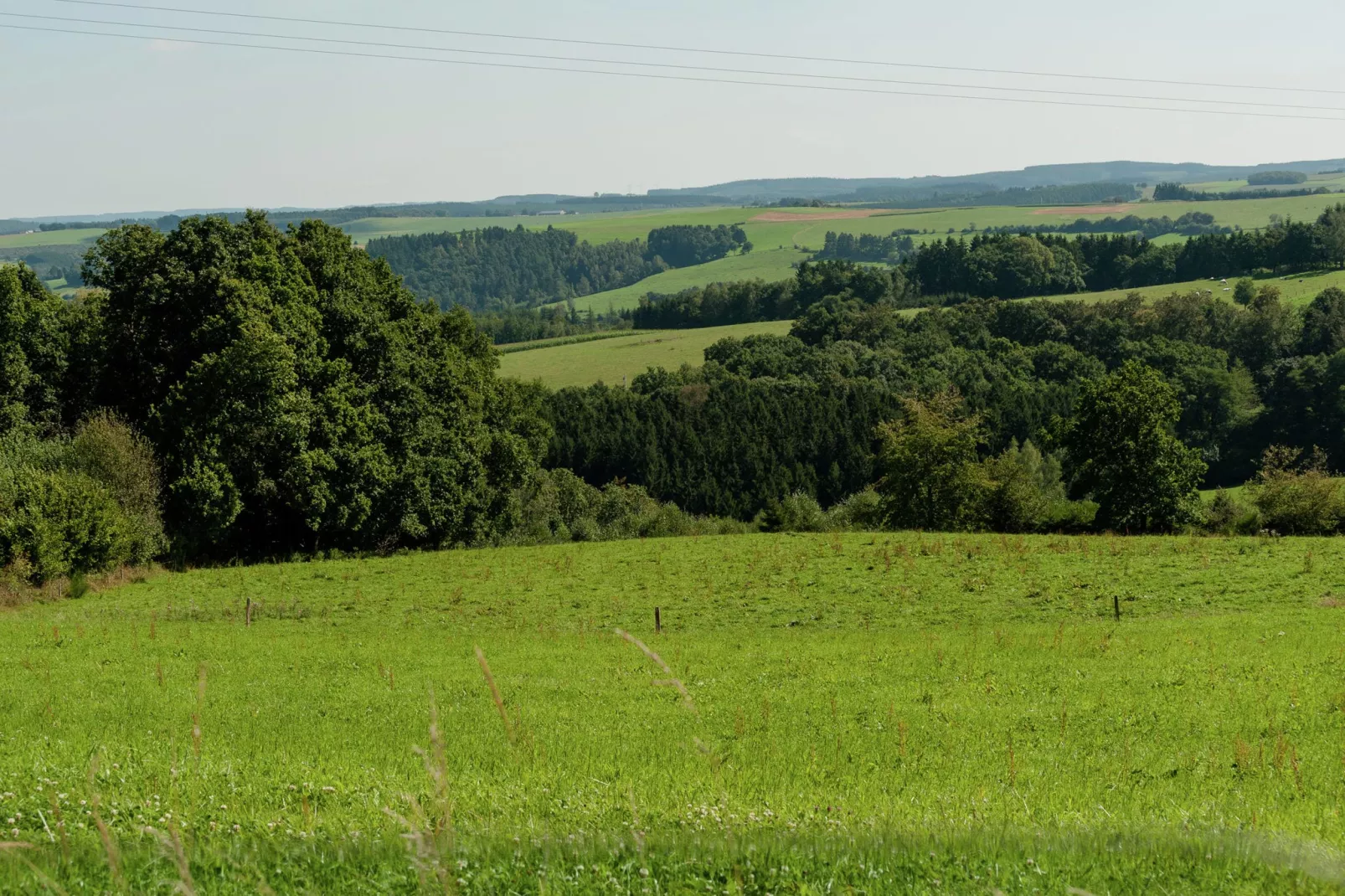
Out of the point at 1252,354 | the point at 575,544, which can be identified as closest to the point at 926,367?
the point at 1252,354

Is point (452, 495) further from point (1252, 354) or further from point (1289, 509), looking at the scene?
point (1252, 354)

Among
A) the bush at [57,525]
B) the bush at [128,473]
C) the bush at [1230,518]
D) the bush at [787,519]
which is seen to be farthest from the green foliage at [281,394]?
the bush at [1230,518]

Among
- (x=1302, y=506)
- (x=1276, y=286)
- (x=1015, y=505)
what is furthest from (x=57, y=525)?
(x=1276, y=286)

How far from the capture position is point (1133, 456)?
53.7 m

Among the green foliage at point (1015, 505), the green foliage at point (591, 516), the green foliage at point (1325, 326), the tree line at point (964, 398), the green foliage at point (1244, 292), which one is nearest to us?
the green foliage at point (1015, 505)

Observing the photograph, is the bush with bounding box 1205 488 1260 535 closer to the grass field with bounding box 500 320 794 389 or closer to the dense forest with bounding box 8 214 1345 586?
the dense forest with bounding box 8 214 1345 586

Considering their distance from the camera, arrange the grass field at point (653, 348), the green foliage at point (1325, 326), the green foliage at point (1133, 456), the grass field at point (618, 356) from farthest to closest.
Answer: the grass field at point (618, 356) → the grass field at point (653, 348) → the green foliage at point (1325, 326) → the green foliage at point (1133, 456)

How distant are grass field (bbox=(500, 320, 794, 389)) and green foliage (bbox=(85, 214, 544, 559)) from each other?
7816 centimetres

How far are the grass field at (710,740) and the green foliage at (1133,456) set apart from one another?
55.9 ft

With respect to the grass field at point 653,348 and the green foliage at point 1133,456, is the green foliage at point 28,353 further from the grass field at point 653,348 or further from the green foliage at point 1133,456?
the grass field at point 653,348

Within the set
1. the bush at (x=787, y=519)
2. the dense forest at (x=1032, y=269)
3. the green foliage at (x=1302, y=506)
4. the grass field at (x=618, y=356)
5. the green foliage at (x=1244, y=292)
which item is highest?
the dense forest at (x=1032, y=269)

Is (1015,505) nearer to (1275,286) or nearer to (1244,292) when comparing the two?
(1244,292)

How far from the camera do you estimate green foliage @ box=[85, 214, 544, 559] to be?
1715 inches

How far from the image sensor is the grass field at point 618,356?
138m
